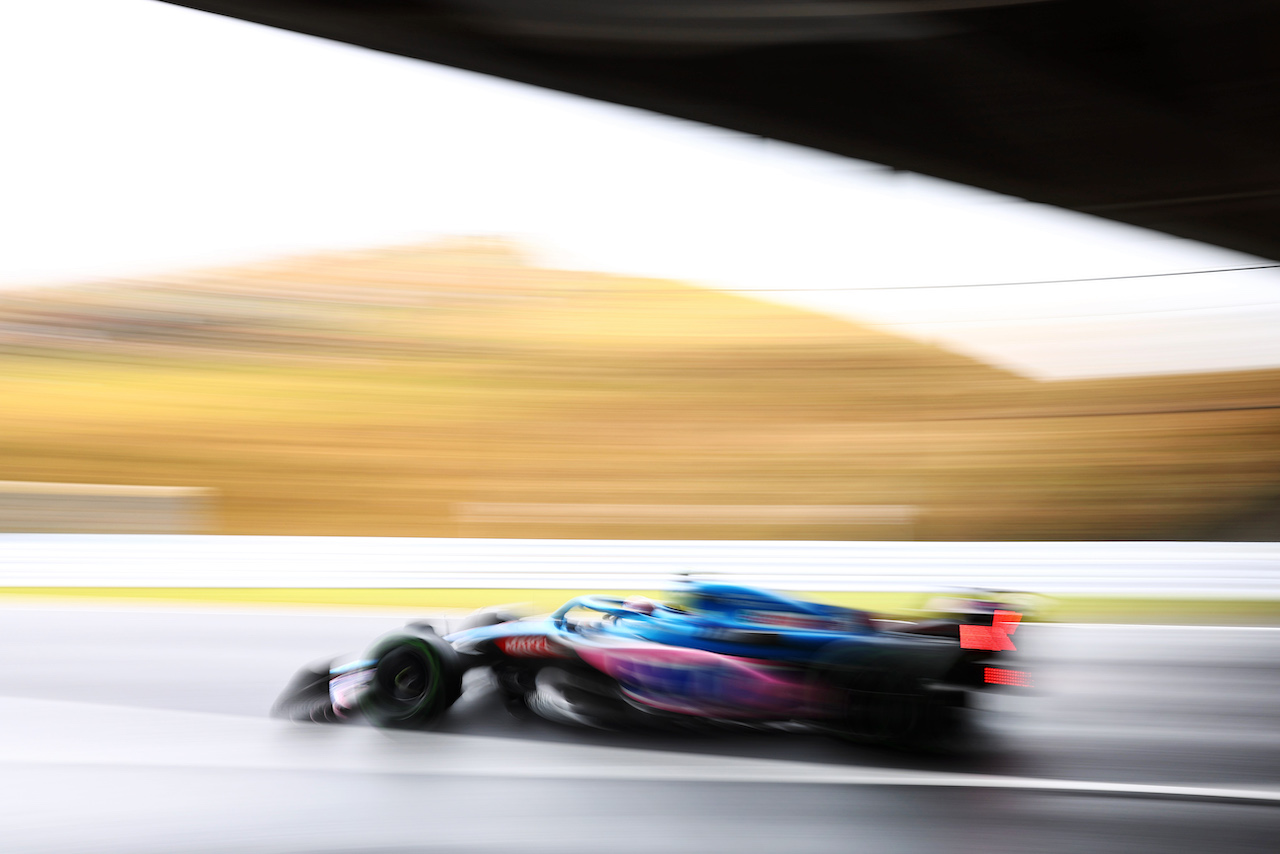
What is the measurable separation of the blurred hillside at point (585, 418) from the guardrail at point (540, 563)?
3203 mm

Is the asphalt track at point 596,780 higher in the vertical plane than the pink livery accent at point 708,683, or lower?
lower

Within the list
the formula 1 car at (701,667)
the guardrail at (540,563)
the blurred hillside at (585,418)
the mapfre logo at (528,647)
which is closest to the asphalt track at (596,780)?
the formula 1 car at (701,667)

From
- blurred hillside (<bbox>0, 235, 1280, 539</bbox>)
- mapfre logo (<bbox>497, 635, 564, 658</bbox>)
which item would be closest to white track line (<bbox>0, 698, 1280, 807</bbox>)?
mapfre logo (<bbox>497, 635, 564, 658</bbox>)

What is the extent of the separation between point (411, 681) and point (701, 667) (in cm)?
107

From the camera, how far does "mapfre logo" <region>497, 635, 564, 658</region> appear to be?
11.8 ft

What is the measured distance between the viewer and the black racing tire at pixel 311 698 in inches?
149

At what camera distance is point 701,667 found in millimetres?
3467

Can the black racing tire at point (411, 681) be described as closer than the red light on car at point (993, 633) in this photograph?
No

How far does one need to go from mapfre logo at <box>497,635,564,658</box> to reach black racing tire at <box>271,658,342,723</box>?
0.69 meters

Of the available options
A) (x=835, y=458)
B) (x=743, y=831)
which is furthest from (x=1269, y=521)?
(x=743, y=831)

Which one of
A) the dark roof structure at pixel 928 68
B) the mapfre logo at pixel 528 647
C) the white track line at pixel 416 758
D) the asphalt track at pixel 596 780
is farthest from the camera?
the dark roof structure at pixel 928 68

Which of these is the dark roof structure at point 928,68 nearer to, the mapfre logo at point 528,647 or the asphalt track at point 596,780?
the asphalt track at point 596,780

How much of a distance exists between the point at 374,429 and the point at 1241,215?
10324mm

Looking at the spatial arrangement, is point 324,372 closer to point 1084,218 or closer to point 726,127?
point 726,127
